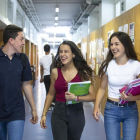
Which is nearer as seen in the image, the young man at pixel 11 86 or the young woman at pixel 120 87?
the young man at pixel 11 86

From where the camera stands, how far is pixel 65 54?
8.79 feet

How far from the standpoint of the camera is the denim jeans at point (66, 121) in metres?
2.55

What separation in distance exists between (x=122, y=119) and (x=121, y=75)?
432 millimetres

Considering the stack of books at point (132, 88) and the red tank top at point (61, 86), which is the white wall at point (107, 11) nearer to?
the red tank top at point (61, 86)

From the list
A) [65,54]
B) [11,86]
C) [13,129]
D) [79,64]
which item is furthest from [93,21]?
[13,129]

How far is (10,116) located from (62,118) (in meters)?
0.50

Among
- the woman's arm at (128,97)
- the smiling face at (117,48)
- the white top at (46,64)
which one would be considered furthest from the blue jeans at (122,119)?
the white top at (46,64)

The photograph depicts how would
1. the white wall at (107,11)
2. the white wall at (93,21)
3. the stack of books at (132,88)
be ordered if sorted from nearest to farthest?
the stack of books at (132,88)
the white wall at (107,11)
the white wall at (93,21)

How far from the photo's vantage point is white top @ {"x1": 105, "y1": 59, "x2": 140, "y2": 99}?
261cm

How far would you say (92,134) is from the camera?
502cm

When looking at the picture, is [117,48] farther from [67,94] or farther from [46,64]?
[46,64]

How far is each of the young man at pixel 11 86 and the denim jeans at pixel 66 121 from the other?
1.09 feet

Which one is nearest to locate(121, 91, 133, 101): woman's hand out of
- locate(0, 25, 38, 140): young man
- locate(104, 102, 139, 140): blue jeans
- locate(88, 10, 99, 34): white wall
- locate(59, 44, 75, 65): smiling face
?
locate(104, 102, 139, 140): blue jeans

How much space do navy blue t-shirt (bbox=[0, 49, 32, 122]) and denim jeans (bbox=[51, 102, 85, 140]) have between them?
0.34m
